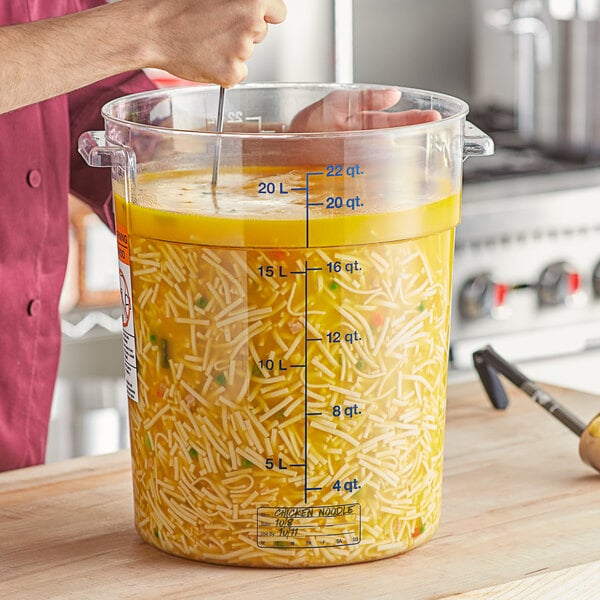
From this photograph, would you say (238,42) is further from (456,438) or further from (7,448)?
(7,448)

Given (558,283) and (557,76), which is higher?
(557,76)

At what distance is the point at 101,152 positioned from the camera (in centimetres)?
76

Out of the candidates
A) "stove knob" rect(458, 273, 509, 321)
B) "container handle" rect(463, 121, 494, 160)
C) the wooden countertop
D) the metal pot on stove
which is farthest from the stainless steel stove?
"container handle" rect(463, 121, 494, 160)

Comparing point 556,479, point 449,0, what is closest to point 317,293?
point 556,479

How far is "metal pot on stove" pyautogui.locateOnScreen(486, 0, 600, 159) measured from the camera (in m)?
2.25

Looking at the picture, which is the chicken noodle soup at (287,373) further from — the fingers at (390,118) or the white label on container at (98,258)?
the white label on container at (98,258)

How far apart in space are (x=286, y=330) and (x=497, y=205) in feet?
3.95

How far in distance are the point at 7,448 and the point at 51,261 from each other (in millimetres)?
186

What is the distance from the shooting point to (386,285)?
725 mm

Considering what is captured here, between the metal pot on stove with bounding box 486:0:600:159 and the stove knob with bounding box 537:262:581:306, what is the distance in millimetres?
354

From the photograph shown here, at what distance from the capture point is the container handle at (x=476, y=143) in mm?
782

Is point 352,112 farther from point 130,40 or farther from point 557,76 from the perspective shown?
point 557,76

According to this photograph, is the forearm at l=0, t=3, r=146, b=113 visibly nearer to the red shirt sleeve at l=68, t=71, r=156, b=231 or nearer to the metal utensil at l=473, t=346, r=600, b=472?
the red shirt sleeve at l=68, t=71, r=156, b=231

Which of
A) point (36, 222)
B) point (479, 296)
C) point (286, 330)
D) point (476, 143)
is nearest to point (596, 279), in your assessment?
point (479, 296)
